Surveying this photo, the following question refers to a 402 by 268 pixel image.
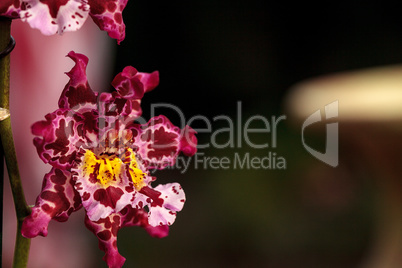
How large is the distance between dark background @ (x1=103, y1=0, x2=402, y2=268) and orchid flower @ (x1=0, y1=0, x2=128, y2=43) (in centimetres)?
136

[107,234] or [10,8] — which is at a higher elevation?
[10,8]

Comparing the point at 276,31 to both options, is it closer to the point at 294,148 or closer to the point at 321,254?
the point at 294,148

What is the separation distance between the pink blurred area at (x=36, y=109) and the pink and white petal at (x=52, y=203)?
76cm

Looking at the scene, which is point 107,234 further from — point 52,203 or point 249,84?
point 249,84

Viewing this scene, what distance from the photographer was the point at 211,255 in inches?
64.1

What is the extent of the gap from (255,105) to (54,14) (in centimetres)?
172

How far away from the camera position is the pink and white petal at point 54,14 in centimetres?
23

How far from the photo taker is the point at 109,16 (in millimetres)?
259

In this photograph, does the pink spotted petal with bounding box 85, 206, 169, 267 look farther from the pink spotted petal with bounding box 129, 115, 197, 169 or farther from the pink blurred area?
the pink blurred area

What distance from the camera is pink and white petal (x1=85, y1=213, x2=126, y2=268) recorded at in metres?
0.28
